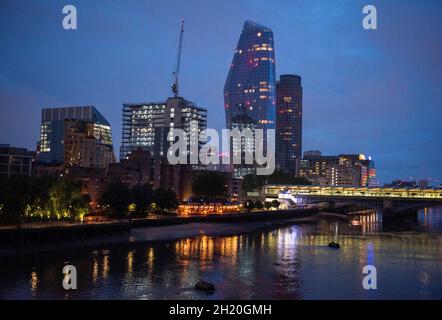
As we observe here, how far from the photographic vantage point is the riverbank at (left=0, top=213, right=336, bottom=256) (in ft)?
215

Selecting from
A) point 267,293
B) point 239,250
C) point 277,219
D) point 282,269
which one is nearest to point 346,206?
point 277,219

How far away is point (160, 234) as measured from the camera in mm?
88125

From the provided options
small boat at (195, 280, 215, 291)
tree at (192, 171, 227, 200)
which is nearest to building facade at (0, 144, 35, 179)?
tree at (192, 171, 227, 200)

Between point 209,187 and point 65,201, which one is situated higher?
point 209,187

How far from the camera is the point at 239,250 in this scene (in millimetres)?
73375

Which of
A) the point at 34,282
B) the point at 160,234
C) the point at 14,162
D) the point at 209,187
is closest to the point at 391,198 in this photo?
the point at 209,187

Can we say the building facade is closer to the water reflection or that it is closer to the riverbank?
the riverbank

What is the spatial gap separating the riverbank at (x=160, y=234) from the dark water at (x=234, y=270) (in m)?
3.20

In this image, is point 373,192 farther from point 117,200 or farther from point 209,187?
point 117,200

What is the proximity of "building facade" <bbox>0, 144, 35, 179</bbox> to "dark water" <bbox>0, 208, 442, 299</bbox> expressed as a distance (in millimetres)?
73514

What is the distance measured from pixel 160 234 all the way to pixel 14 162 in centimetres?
6703
